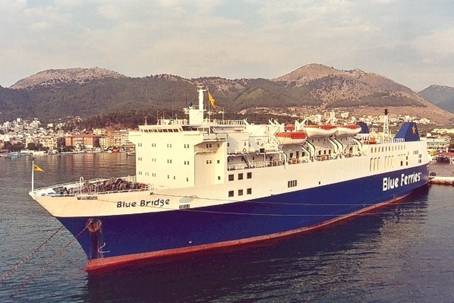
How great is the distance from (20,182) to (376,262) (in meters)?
43.4

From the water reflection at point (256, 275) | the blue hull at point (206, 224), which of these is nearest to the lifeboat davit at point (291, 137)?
the blue hull at point (206, 224)

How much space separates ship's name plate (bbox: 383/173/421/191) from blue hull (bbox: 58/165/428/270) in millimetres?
7020

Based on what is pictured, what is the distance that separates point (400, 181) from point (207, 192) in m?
20.7

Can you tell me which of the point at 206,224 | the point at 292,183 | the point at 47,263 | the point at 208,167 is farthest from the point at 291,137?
the point at 47,263

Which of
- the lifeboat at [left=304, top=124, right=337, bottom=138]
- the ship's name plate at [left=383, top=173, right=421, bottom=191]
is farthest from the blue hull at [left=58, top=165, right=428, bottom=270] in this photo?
the ship's name plate at [left=383, top=173, right=421, bottom=191]

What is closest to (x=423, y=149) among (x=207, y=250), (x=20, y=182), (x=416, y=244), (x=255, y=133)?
(x=416, y=244)

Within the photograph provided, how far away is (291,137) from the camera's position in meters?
25.8

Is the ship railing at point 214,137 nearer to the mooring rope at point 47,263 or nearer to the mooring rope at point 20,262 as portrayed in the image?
the mooring rope at point 47,263

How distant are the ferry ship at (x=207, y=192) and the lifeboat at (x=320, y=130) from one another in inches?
2.6

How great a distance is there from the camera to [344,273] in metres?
20.1

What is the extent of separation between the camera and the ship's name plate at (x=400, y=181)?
3346cm

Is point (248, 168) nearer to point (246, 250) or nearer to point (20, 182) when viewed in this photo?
point (246, 250)

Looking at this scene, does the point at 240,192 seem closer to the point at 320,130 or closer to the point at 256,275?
the point at 256,275

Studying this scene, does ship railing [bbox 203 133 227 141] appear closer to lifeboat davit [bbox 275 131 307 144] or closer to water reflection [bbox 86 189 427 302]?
lifeboat davit [bbox 275 131 307 144]
